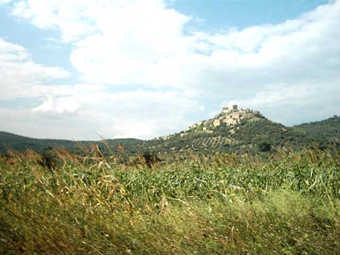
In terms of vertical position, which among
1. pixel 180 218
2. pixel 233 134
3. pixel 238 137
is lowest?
pixel 180 218

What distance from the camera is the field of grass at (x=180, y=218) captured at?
359 cm

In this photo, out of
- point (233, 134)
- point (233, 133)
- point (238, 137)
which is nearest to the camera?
point (238, 137)

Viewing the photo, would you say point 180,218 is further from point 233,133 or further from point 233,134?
point 233,133

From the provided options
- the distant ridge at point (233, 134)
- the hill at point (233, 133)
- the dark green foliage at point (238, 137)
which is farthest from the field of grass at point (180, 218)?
the hill at point (233, 133)

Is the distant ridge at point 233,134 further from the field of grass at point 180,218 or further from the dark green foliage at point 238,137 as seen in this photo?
the field of grass at point 180,218

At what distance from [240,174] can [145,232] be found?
396cm

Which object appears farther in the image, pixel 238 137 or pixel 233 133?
pixel 233 133

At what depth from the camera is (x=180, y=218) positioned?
4668 mm

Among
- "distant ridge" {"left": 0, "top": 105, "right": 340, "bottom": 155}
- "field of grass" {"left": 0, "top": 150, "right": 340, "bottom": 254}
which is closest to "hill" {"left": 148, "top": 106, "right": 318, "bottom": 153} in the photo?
"distant ridge" {"left": 0, "top": 105, "right": 340, "bottom": 155}

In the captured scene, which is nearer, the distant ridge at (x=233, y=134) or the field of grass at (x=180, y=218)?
the field of grass at (x=180, y=218)

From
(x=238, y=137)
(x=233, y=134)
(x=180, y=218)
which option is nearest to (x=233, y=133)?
(x=233, y=134)

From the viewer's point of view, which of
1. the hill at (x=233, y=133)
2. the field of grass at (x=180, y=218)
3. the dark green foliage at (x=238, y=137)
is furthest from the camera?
the hill at (x=233, y=133)

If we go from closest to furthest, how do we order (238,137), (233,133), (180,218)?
(180,218) < (238,137) < (233,133)

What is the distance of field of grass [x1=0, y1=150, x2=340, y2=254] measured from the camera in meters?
3.59
